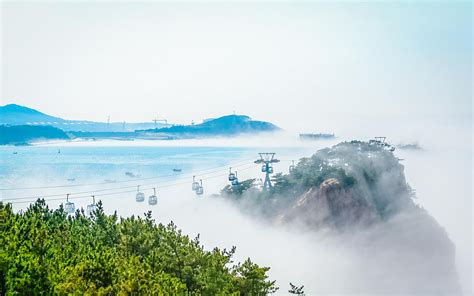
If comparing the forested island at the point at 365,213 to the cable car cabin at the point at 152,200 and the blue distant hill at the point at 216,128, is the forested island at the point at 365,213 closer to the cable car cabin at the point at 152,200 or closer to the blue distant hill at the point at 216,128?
the cable car cabin at the point at 152,200

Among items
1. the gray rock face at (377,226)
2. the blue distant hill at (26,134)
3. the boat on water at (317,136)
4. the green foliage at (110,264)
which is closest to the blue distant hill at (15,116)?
the blue distant hill at (26,134)

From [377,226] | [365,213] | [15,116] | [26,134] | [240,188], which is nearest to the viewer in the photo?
[365,213]

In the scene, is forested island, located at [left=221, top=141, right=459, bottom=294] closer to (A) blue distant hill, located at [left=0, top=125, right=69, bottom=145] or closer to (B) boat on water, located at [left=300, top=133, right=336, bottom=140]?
(B) boat on water, located at [left=300, top=133, right=336, bottom=140]

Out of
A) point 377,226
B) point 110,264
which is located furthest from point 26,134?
point 110,264

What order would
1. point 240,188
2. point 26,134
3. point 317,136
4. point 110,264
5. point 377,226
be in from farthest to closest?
point 317,136 → point 26,134 → point 240,188 → point 377,226 → point 110,264

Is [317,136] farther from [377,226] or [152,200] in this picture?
[377,226]

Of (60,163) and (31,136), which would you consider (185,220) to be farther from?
(31,136)

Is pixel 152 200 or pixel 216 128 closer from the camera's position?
pixel 152 200
